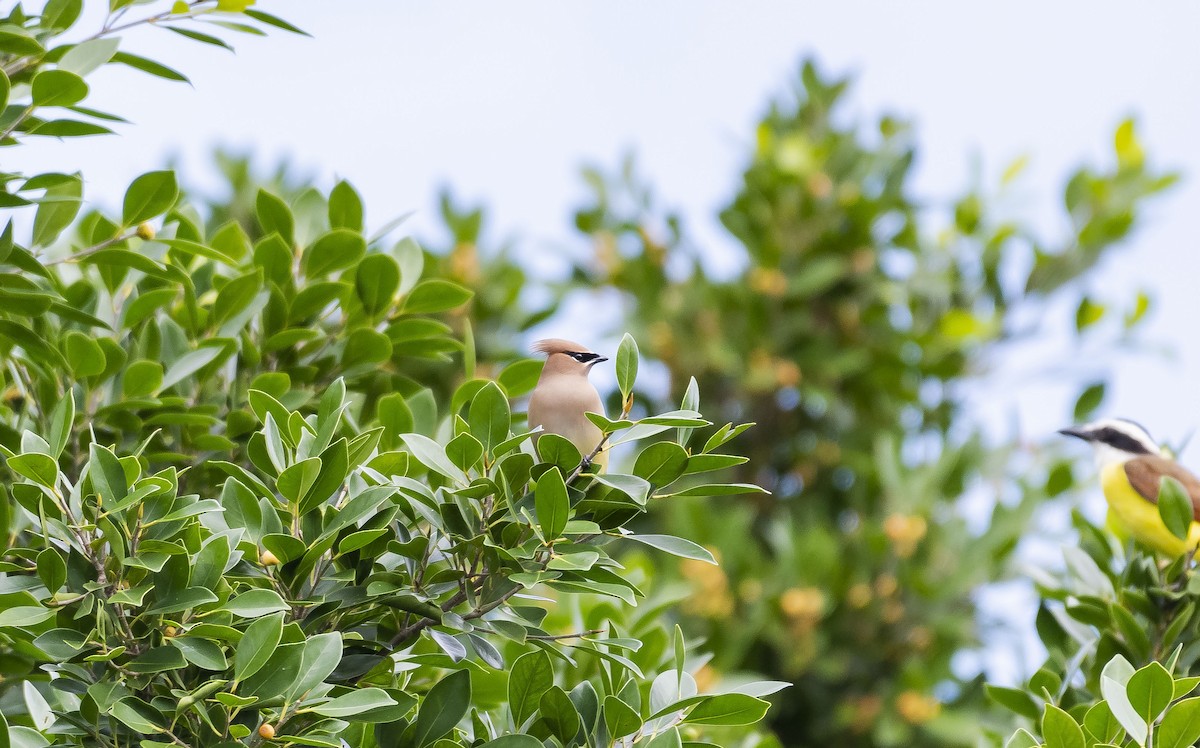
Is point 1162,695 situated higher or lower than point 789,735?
higher

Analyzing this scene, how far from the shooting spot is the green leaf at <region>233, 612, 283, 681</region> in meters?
1.78

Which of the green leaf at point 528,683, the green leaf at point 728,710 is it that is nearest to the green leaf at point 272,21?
the green leaf at point 528,683

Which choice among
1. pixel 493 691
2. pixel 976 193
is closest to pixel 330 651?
pixel 493 691

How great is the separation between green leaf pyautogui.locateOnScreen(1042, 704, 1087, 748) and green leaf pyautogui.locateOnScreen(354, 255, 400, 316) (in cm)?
155

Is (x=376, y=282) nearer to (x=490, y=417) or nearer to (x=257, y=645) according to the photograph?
(x=490, y=417)

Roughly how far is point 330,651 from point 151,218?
1114 mm

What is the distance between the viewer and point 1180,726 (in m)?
1.99

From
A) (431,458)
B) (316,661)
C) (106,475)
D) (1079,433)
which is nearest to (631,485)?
(431,458)

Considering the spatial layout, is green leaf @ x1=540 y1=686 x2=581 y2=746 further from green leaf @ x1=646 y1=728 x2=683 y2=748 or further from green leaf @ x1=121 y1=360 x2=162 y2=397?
green leaf @ x1=121 y1=360 x2=162 y2=397

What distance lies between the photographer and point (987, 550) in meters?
5.38

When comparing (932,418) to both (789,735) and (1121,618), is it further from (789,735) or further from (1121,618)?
(1121,618)

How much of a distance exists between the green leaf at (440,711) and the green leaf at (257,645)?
304 mm

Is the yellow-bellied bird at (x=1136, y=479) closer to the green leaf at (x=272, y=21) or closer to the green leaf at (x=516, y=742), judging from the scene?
the green leaf at (x=516, y=742)

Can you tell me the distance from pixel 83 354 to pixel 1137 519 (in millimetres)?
2614
